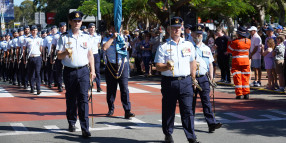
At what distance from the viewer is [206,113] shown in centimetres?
812

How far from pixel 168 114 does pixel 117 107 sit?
4143 mm

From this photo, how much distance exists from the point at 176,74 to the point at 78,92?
198cm

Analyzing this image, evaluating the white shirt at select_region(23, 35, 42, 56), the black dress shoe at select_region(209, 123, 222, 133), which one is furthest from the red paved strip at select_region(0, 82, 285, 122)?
the black dress shoe at select_region(209, 123, 222, 133)

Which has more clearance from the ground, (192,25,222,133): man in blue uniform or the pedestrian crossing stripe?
(192,25,222,133): man in blue uniform

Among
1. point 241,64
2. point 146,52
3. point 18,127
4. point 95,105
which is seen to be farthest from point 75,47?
point 146,52

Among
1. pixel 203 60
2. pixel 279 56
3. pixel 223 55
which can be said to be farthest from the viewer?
pixel 223 55

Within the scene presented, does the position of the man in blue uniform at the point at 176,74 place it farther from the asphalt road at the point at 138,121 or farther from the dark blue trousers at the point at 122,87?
the dark blue trousers at the point at 122,87

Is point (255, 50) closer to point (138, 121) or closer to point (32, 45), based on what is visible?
point (138, 121)

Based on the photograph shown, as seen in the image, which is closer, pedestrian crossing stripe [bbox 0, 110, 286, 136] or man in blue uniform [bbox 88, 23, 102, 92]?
pedestrian crossing stripe [bbox 0, 110, 286, 136]

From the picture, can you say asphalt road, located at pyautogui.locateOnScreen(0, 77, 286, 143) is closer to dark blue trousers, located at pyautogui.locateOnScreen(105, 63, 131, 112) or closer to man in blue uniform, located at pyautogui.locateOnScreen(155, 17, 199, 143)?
dark blue trousers, located at pyautogui.locateOnScreen(105, 63, 131, 112)

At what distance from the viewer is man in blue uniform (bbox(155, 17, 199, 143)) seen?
679cm

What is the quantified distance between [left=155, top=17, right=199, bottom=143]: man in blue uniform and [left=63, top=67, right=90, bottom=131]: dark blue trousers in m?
1.54

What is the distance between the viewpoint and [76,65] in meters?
7.84

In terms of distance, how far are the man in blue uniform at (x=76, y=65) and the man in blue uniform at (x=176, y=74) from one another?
1.59 meters
